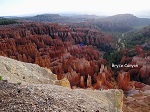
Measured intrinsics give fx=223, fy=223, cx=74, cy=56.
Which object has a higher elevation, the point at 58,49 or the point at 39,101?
the point at 39,101

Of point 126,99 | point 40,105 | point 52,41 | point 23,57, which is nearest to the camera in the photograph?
point 40,105

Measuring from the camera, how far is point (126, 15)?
177375mm

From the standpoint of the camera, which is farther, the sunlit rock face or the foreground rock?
the sunlit rock face

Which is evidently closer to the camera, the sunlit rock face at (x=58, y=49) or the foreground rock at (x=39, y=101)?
the foreground rock at (x=39, y=101)

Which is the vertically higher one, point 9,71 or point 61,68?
point 9,71

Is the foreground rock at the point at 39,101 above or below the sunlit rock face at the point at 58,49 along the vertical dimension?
above

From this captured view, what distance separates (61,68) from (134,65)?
Answer: 16.1 m

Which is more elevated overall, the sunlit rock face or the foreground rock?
the foreground rock

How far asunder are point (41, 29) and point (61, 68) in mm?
41700

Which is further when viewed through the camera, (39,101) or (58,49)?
(58,49)

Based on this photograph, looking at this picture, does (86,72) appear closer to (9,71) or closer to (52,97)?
(9,71)

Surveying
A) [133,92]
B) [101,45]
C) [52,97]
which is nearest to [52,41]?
[101,45]

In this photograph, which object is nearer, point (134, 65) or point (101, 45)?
point (134, 65)

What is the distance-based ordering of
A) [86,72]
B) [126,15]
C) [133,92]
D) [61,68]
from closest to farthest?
[133,92] → [61,68] → [86,72] → [126,15]
